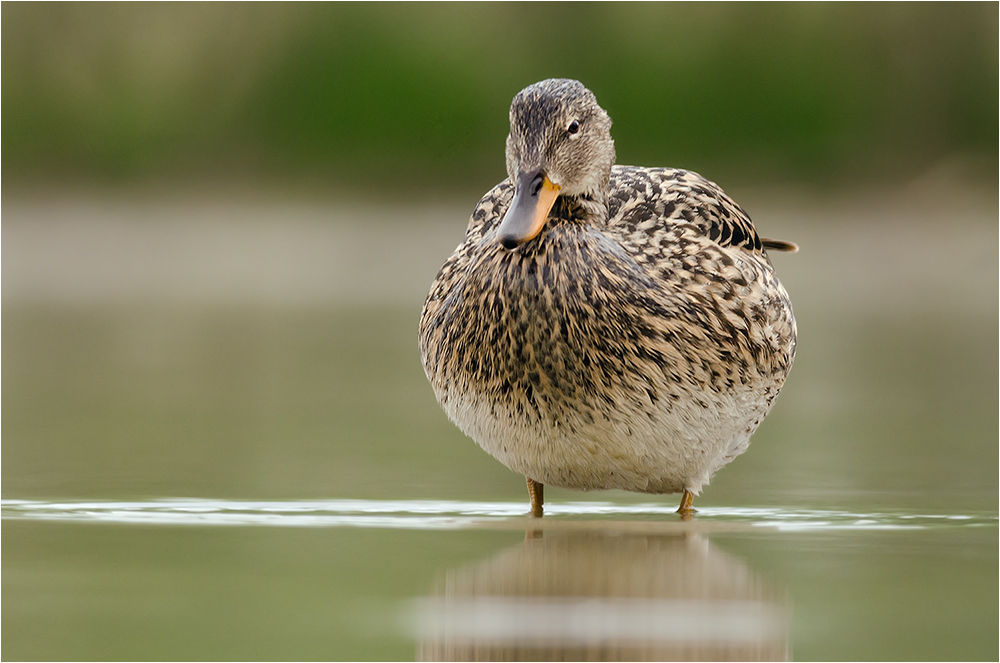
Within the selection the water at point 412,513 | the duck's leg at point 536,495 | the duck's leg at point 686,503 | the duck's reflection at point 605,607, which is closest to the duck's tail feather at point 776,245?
the water at point 412,513

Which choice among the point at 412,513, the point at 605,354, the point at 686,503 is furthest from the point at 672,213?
the point at 412,513

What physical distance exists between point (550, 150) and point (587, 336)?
0.58 meters

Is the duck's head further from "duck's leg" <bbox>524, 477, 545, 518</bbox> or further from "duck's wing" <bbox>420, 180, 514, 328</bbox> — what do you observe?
"duck's leg" <bbox>524, 477, 545, 518</bbox>

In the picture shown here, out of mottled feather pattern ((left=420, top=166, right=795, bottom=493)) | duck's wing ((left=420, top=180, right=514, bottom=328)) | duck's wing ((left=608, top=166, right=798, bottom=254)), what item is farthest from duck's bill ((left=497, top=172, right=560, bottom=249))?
duck's wing ((left=608, top=166, right=798, bottom=254))

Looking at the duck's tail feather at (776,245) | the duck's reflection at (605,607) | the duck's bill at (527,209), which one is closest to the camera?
the duck's reflection at (605,607)

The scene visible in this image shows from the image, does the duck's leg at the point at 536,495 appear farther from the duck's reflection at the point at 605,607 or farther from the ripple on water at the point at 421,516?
the duck's reflection at the point at 605,607

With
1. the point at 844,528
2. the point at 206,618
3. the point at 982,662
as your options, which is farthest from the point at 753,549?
the point at 206,618

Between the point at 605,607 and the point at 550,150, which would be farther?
the point at 550,150

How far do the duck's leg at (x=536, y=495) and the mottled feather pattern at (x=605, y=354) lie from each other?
0.12 meters

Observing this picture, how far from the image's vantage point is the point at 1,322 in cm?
1056

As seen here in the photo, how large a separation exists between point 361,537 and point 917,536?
160 centimetres

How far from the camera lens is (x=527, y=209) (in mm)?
5023

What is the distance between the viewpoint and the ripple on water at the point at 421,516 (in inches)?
200

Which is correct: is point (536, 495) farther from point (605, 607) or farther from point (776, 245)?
point (776, 245)
